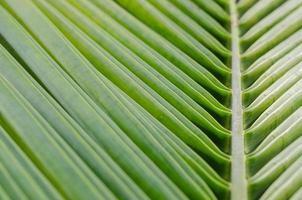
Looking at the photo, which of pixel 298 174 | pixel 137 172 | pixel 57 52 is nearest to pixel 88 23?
pixel 57 52

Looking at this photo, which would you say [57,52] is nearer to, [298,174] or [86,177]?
[86,177]

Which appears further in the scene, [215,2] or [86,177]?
[215,2]

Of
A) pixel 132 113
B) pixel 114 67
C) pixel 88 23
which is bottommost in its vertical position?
pixel 132 113

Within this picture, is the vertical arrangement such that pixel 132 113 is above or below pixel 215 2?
below

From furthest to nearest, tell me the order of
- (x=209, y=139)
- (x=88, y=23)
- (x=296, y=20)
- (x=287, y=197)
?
(x=296, y=20) → (x=88, y=23) → (x=209, y=139) → (x=287, y=197)

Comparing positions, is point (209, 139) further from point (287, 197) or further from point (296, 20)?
point (296, 20)

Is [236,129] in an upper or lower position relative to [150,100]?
lower

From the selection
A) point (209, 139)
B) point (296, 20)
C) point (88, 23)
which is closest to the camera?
point (209, 139)
